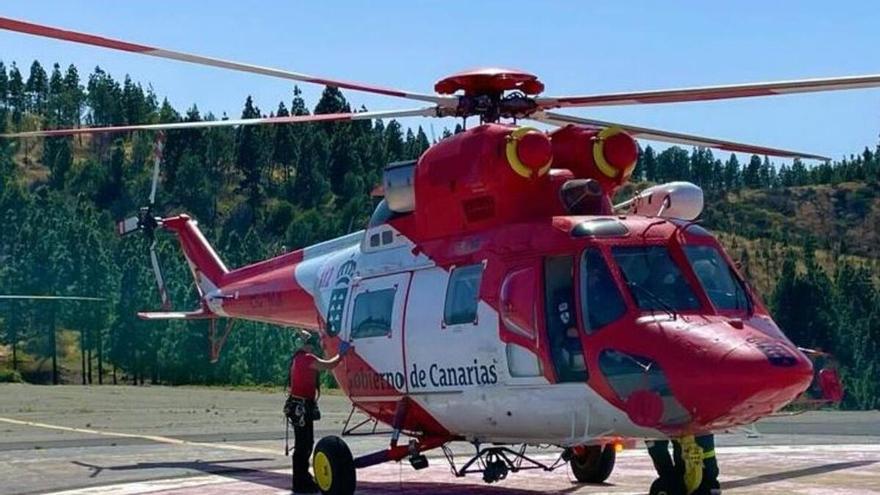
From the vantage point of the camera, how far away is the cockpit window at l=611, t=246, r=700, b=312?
1070cm

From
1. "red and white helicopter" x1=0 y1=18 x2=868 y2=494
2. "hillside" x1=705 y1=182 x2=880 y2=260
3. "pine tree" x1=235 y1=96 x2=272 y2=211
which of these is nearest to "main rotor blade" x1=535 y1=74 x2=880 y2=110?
"red and white helicopter" x1=0 y1=18 x2=868 y2=494

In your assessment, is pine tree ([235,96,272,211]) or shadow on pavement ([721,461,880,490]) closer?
shadow on pavement ([721,461,880,490])

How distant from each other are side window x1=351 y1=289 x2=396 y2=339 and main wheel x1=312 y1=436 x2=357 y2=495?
4.07 ft

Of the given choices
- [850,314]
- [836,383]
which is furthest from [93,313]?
[836,383]

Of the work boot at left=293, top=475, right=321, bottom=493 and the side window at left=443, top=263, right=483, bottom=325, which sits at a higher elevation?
the side window at left=443, top=263, right=483, bottom=325

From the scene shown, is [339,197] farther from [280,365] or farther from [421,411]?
[421,411]

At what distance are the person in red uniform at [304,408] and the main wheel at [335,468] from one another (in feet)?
2.67

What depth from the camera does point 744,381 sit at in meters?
9.82

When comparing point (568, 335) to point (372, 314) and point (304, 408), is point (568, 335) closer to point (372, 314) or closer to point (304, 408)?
point (372, 314)

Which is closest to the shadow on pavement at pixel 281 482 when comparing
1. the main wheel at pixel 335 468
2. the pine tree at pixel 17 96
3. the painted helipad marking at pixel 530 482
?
the painted helipad marking at pixel 530 482

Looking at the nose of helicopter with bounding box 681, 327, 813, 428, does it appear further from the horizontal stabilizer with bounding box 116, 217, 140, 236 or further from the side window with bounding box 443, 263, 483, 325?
the horizontal stabilizer with bounding box 116, 217, 140, 236

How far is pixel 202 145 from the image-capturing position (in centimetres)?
13975

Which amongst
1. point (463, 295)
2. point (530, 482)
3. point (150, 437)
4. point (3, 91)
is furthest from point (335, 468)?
point (3, 91)

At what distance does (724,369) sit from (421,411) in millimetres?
4053
